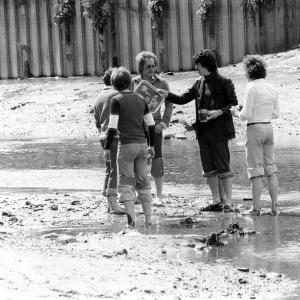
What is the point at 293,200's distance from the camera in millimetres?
11914

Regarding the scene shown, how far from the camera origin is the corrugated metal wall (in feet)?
92.5

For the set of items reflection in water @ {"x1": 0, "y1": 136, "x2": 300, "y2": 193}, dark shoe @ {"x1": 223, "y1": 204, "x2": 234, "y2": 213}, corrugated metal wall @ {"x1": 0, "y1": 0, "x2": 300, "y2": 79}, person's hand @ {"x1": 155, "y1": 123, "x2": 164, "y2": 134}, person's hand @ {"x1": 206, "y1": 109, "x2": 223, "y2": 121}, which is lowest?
reflection in water @ {"x1": 0, "y1": 136, "x2": 300, "y2": 193}

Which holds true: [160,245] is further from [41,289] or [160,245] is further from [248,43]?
[248,43]

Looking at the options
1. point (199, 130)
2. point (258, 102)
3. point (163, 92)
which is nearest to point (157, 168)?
point (199, 130)

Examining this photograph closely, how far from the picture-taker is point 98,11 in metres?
30.2

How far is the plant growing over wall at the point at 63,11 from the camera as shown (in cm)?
3114

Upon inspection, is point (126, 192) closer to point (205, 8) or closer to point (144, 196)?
point (144, 196)

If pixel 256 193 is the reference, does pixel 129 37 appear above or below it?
above

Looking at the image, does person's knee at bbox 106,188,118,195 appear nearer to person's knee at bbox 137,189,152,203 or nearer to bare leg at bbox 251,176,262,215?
person's knee at bbox 137,189,152,203

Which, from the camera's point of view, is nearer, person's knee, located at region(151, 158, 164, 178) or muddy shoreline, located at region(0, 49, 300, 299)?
muddy shoreline, located at region(0, 49, 300, 299)

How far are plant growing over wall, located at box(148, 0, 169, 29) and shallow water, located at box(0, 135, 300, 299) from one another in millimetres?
8176

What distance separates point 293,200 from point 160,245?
10.7 feet

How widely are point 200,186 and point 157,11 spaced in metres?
16.4

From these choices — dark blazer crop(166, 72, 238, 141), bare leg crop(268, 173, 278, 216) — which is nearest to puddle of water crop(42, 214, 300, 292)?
bare leg crop(268, 173, 278, 216)
